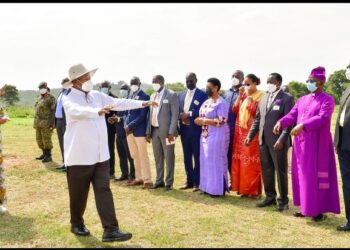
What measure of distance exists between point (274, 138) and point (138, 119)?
9.40 ft

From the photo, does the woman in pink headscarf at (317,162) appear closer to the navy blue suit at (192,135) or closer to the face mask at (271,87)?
the face mask at (271,87)

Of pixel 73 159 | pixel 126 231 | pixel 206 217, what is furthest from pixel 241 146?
pixel 73 159

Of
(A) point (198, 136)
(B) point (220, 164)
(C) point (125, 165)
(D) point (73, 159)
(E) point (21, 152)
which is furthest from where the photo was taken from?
(E) point (21, 152)

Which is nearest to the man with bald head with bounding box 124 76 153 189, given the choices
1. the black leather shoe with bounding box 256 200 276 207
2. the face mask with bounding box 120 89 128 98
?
the face mask with bounding box 120 89 128 98

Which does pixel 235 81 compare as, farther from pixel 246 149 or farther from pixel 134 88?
pixel 134 88

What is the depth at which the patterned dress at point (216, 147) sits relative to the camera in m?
7.47

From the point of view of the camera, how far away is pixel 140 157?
8.52 m

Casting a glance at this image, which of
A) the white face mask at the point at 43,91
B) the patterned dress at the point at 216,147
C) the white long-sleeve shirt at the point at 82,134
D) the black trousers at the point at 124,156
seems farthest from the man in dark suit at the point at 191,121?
the white face mask at the point at 43,91

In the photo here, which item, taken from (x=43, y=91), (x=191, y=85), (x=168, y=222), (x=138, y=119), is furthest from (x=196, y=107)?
(x=43, y=91)

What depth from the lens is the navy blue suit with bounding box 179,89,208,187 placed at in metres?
8.09

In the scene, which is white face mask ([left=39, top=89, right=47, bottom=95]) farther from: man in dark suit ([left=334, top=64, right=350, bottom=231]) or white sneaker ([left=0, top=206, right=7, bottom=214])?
man in dark suit ([left=334, top=64, right=350, bottom=231])

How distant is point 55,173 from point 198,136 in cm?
418

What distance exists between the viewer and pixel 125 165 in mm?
9508

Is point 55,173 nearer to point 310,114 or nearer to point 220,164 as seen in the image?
point 220,164
